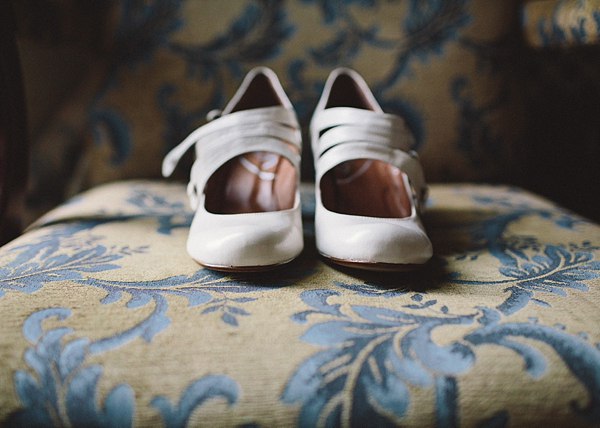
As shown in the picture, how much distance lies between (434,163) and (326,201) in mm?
294

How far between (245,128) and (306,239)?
149 millimetres

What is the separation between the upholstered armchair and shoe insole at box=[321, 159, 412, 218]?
0.05m

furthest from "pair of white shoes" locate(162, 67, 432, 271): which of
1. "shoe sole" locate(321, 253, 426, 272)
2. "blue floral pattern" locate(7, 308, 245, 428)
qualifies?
"blue floral pattern" locate(7, 308, 245, 428)

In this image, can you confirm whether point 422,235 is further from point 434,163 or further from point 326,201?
point 434,163

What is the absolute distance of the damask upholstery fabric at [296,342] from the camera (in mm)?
292

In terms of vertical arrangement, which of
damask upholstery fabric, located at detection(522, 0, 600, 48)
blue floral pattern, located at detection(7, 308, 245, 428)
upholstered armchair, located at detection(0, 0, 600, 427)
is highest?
damask upholstery fabric, located at detection(522, 0, 600, 48)

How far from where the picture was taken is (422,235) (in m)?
0.43

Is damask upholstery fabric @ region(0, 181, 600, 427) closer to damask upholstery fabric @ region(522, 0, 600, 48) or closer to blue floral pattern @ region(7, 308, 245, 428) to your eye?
blue floral pattern @ region(7, 308, 245, 428)

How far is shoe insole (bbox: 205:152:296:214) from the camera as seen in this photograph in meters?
0.55

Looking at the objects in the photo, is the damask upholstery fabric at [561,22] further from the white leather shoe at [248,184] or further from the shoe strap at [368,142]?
the white leather shoe at [248,184]

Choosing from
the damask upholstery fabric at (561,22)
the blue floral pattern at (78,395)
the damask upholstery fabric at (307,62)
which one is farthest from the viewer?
the damask upholstery fabric at (307,62)

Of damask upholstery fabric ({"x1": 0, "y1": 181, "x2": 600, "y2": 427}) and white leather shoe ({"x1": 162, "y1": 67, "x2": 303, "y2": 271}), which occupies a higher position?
white leather shoe ({"x1": 162, "y1": 67, "x2": 303, "y2": 271})

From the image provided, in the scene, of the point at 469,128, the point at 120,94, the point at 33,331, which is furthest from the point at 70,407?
the point at 469,128

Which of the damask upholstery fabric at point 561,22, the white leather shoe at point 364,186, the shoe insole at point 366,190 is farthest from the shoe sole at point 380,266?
the damask upholstery fabric at point 561,22
